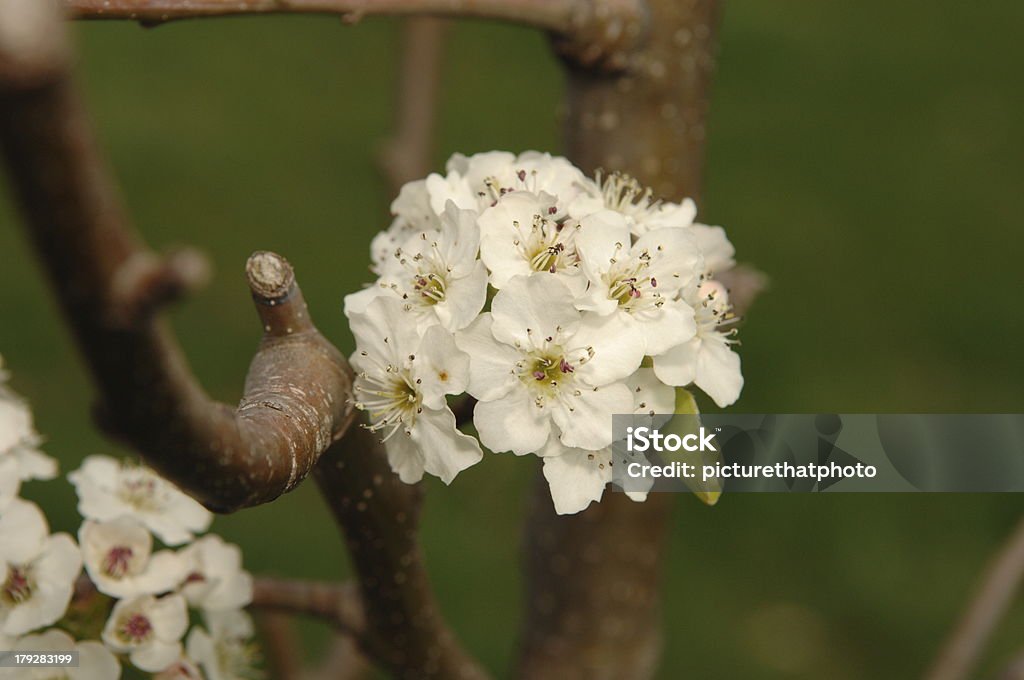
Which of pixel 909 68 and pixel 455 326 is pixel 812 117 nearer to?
pixel 909 68

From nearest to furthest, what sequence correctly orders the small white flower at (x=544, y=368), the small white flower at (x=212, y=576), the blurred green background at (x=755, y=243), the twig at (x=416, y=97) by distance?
the small white flower at (x=544, y=368) < the small white flower at (x=212, y=576) < the twig at (x=416, y=97) < the blurred green background at (x=755, y=243)

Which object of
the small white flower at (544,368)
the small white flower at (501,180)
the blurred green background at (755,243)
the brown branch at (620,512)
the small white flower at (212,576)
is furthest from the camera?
the blurred green background at (755,243)

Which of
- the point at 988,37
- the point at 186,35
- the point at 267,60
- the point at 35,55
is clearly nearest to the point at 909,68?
the point at 988,37

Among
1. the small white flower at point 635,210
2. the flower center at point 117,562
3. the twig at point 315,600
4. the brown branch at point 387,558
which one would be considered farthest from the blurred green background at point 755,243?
the small white flower at point 635,210

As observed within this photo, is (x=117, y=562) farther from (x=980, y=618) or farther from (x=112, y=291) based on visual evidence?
(x=980, y=618)

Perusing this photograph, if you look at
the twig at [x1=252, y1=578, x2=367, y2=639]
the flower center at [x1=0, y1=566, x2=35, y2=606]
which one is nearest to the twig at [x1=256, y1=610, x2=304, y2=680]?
the twig at [x1=252, y1=578, x2=367, y2=639]

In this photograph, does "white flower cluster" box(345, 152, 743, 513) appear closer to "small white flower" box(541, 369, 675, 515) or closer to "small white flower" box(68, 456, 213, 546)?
"small white flower" box(541, 369, 675, 515)

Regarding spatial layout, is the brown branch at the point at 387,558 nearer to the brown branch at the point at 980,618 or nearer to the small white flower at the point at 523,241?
the small white flower at the point at 523,241
